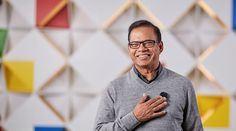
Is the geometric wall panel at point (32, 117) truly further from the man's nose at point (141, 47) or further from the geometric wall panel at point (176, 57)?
the man's nose at point (141, 47)

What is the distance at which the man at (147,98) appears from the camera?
3.76ft

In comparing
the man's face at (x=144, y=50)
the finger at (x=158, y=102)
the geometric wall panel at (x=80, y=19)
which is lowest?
the finger at (x=158, y=102)

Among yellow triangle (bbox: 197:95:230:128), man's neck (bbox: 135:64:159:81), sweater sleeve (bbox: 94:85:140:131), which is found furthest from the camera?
yellow triangle (bbox: 197:95:230:128)

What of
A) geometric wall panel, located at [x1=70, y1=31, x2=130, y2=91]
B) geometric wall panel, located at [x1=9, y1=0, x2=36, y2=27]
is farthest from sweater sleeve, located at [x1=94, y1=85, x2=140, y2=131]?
geometric wall panel, located at [x1=9, y1=0, x2=36, y2=27]

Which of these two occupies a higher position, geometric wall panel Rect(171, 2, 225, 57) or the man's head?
geometric wall panel Rect(171, 2, 225, 57)

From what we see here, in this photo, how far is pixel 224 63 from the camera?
2.35m

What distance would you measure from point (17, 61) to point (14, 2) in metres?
0.43

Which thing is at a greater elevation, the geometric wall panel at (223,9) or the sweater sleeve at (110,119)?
the geometric wall panel at (223,9)

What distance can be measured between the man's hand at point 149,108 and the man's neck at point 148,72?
0.11 meters

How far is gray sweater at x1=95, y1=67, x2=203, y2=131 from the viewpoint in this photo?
1150 mm

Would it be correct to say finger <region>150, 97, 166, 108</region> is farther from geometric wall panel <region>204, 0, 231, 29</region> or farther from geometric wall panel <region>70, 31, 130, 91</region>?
geometric wall panel <region>204, 0, 231, 29</region>

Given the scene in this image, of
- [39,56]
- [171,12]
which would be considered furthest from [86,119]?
[171,12]

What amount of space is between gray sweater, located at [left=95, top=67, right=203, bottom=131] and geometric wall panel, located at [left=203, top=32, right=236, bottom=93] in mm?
1192

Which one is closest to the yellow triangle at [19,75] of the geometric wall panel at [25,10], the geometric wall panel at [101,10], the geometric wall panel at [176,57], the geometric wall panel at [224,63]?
the geometric wall panel at [25,10]
